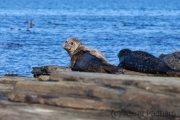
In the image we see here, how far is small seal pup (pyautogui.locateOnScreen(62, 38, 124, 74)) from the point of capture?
55.7 ft

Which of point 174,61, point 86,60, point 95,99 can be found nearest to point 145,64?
point 86,60

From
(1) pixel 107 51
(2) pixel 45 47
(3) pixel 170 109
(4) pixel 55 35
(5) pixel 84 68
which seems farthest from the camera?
(4) pixel 55 35

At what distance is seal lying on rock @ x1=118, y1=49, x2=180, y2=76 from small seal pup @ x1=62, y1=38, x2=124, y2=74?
0.92 meters

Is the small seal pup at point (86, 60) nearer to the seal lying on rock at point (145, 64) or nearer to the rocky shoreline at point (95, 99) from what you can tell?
the seal lying on rock at point (145, 64)

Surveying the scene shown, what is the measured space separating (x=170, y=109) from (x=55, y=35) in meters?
61.7

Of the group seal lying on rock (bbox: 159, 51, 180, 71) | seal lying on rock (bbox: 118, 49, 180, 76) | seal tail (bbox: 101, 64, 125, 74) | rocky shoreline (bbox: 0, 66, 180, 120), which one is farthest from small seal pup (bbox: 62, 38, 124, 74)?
rocky shoreline (bbox: 0, 66, 180, 120)

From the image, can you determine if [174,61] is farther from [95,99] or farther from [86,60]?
[95,99]

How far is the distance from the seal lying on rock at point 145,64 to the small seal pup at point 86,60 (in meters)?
0.92

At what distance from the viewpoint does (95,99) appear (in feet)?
35.6

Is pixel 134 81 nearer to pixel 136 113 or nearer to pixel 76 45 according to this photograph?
Answer: pixel 136 113

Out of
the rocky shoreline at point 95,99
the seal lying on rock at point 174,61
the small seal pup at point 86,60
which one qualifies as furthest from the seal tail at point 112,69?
the rocky shoreline at point 95,99

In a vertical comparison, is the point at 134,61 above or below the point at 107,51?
above

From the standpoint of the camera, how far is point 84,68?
17.8 m

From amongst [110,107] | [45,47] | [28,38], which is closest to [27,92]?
[110,107]
